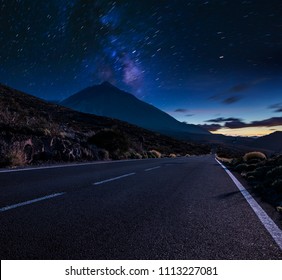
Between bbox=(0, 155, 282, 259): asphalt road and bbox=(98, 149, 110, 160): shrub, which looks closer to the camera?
bbox=(0, 155, 282, 259): asphalt road

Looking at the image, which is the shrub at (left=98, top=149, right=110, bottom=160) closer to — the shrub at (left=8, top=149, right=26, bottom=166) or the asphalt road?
the shrub at (left=8, top=149, right=26, bottom=166)

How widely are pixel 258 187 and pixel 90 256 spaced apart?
5.93 metres

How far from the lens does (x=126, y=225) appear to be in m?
3.88

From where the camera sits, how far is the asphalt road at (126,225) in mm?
2936

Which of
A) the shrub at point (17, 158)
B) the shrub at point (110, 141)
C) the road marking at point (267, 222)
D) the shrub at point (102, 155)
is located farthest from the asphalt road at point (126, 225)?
the shrub at point (110, 141)

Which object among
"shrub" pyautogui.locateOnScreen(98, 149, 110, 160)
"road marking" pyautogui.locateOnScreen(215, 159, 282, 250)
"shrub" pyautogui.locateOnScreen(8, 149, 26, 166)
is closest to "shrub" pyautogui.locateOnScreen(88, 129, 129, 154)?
"shrub" pyautogui.locateOnScreen(98, 149, 110, 160)

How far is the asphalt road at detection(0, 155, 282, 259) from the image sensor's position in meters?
2.94

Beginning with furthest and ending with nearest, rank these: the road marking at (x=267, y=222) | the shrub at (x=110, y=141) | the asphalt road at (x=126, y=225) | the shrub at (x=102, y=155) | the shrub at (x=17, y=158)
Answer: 1. the shrub at (x=110, y=141)
2. the shrub at (x=102, y=155)
3. the shrub at (x=17, y=158)
4. the road marking at (x=267, y=222)
5. the asphalt road at (x=126, y=225)

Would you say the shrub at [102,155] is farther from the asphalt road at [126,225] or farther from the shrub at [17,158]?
the asphalt road at [126,225]

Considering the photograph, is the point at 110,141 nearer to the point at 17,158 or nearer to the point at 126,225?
the point at 17,158

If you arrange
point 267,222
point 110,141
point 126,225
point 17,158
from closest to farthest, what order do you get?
point 126,225, point 267,222, point 17,158, point 110,141

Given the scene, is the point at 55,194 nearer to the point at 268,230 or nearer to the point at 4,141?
the point at 268,230

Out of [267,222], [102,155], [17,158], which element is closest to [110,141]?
[102,155]
